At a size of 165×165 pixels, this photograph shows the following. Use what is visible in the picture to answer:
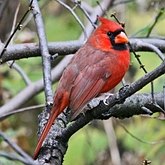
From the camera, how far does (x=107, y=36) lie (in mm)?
3221

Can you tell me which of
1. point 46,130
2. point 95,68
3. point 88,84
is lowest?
point 46,130

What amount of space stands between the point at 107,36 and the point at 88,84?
0.37 meters

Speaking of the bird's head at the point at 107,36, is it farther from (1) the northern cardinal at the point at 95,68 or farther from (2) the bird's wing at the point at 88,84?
(2) the bird's wing at the point at 88,84

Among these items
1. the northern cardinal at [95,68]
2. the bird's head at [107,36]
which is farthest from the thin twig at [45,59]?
the bird's head at [107,36]

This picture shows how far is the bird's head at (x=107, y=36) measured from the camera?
313 cm

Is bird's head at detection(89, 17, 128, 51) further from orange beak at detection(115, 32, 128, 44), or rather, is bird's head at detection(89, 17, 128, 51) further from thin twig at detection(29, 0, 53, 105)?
thin twig at detection(29, 0, 53, 105)

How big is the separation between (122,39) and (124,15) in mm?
1960

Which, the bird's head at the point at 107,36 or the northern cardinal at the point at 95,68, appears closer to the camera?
the northern cardinal at the point at 95,68

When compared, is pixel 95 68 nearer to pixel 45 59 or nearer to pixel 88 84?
pixel 88 84

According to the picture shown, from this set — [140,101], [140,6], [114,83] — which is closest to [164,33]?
[140,6]

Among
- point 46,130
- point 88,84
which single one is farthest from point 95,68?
point 46,130

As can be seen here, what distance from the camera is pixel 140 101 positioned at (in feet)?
8.07

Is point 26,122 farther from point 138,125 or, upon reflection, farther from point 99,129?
point 138,125

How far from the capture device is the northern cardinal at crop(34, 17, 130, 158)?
112 inches
